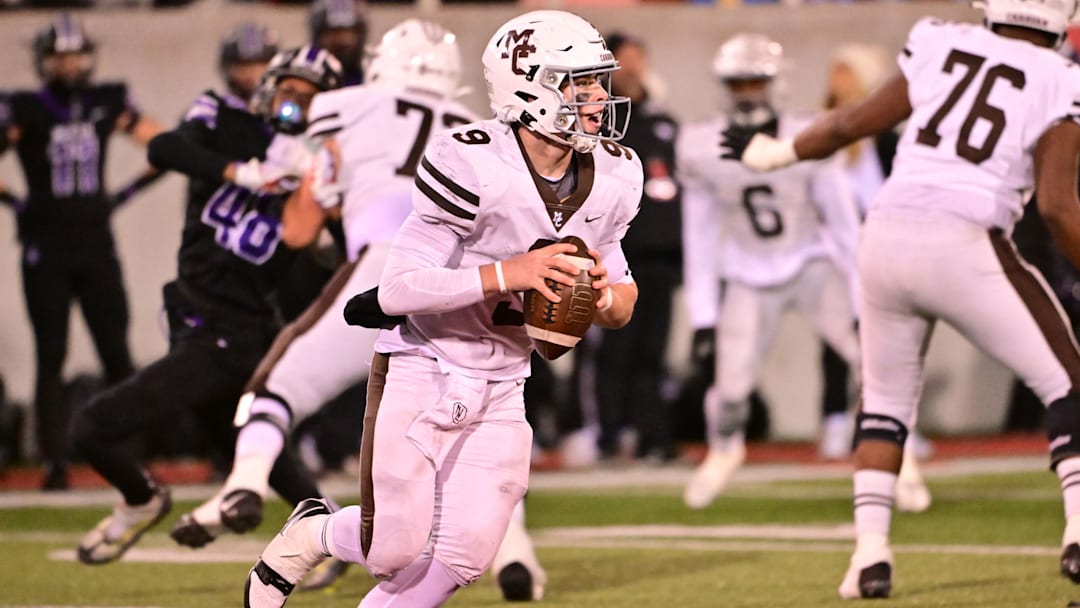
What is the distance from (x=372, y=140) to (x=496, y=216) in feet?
5.52

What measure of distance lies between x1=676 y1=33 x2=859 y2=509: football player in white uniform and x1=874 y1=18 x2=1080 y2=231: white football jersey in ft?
9.65

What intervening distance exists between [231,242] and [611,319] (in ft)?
7.10

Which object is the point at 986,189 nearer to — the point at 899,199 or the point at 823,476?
the point at 899,199

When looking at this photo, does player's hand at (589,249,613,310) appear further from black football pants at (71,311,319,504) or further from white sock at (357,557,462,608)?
black football pants at (71,311,319,504)

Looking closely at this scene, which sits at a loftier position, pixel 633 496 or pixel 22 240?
pixel 22 240

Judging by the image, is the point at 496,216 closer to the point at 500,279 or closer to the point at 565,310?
the point at 500,279

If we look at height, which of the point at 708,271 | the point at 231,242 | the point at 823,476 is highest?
the point at 231,242

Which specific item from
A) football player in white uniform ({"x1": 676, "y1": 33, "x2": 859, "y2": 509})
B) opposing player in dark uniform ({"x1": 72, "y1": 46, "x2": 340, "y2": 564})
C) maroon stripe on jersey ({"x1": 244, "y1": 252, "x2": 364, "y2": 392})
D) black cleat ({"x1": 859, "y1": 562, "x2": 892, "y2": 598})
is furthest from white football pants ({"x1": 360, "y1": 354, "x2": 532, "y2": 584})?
football player in white uniform ({"x1": 676, "y1": 33, "x2": 859, "y2": 509})

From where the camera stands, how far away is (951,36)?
5.23 meters

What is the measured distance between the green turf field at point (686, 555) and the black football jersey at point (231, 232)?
3.08 ft

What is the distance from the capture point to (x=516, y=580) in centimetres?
545

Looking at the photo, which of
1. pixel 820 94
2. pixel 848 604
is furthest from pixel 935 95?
pixel 820 94

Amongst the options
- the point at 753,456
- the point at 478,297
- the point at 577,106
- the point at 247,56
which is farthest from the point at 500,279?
the point at 753,456

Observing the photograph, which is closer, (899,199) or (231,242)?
(899,199)
